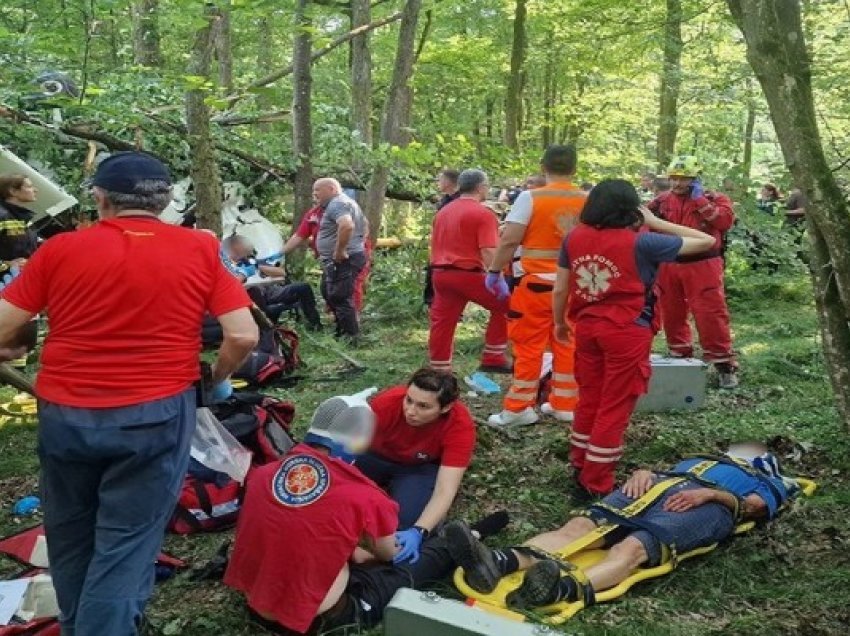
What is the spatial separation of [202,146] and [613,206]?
387 centimetres

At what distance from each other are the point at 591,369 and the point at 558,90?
20.4 meters

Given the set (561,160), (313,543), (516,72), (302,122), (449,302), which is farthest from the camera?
(516,72)

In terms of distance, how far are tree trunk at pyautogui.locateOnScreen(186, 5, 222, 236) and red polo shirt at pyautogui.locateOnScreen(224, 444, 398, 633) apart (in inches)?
161

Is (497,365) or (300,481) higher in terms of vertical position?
(300,481)

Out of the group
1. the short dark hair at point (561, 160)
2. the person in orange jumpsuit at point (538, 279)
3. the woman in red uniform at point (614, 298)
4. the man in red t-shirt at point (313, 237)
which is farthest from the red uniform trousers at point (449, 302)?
the man in red t-shirt at point (313, 237)

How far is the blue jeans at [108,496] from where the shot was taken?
2574 millimetres

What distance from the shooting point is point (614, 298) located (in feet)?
13.9

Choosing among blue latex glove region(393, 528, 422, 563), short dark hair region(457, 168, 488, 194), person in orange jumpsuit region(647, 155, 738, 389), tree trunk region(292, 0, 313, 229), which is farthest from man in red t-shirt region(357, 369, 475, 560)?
tree trunk region(292, 0, 313, 229)

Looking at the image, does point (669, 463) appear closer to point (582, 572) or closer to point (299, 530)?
point (582, 572)

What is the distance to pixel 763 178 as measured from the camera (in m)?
8.98

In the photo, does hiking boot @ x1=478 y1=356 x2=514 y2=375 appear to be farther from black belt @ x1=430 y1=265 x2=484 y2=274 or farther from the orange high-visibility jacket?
the orange high-visibility jacket

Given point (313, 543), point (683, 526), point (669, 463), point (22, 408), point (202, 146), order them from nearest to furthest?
point (313, 543) → point (683, 526) → point (669, 463) → point (22, 408) → point (202, 146)

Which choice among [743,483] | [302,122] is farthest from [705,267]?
[302,122]

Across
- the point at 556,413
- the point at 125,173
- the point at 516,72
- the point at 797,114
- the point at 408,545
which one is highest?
the point at 516,72
